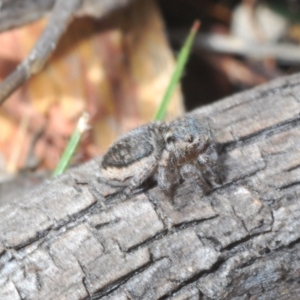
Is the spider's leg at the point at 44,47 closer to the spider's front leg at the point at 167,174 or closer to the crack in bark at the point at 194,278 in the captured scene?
the spider's front leg at the point at 167,174

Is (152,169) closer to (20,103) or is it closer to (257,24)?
(20,103)

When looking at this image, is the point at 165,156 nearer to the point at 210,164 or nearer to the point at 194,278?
the point at 210,164

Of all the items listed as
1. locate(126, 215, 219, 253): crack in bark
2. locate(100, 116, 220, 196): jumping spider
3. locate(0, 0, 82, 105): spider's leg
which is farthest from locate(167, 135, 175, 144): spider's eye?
→ locate(0, 0, 82, 105): spider's leg

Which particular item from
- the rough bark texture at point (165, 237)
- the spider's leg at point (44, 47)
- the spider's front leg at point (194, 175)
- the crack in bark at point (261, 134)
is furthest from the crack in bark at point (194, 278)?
the spider's leg at point (44, 47)

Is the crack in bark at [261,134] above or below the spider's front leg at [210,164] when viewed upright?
above

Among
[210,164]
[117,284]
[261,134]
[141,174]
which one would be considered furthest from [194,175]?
[117,284]

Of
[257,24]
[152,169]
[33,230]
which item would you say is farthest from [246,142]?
[257,24]
